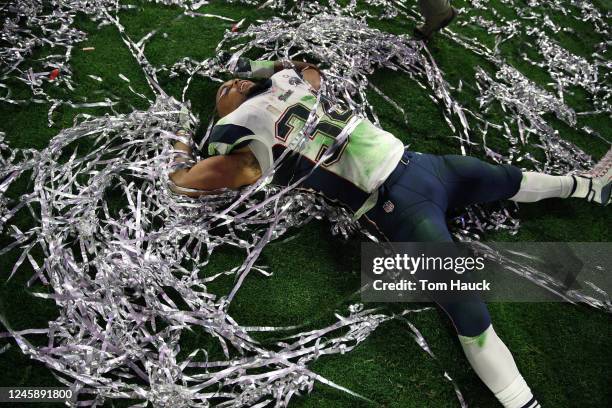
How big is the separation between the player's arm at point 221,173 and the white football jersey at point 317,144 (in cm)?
6

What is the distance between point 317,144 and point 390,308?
0.88 meters

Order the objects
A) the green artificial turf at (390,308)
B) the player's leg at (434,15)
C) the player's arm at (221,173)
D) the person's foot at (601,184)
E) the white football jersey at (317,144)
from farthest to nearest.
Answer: the player's leg at (434,15), the person's foot at (601,184), the player's arm at (221,173), the white football jersey at (317,144), the green artificial turf at (390,308)

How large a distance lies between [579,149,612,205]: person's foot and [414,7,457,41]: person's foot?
1453mm

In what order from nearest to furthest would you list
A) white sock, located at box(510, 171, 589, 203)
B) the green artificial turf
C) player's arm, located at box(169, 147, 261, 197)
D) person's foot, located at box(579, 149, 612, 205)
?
1. the green artificial turf
2. player's arm, located at box(169, 147, 261, 197)
3. white sock, located at box(510, 171, 589, 203)
4. person's foot, located at box(579, 149, 612, 205)

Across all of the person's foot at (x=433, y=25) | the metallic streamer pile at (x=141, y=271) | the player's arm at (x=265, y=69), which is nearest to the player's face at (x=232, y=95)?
the player's arm at (x=265, y=69)

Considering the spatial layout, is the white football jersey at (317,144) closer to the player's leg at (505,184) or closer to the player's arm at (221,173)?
the player's arm at (221,173)

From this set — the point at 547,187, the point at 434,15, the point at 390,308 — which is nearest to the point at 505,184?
the point at 547,187

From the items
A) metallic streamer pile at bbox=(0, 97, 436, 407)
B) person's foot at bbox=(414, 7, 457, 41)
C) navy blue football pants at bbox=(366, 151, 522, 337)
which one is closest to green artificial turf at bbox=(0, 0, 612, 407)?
metallic streamer pile at bbox=(0, 97, 436, 407)

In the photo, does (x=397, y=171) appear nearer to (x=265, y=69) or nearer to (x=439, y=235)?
(x=439, y=235)

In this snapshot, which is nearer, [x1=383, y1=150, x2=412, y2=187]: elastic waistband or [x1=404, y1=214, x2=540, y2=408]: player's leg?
[x1=404, y1=214, x2=540, y2=408]: player's leg

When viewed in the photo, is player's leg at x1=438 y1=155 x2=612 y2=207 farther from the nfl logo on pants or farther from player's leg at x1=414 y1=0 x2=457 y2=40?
player's leg at x1=414 y1=0 x2=457 y2=40

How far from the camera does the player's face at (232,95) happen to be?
2.68 meters

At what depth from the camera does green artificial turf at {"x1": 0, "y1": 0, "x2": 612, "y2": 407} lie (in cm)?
221

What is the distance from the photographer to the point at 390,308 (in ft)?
7.97
